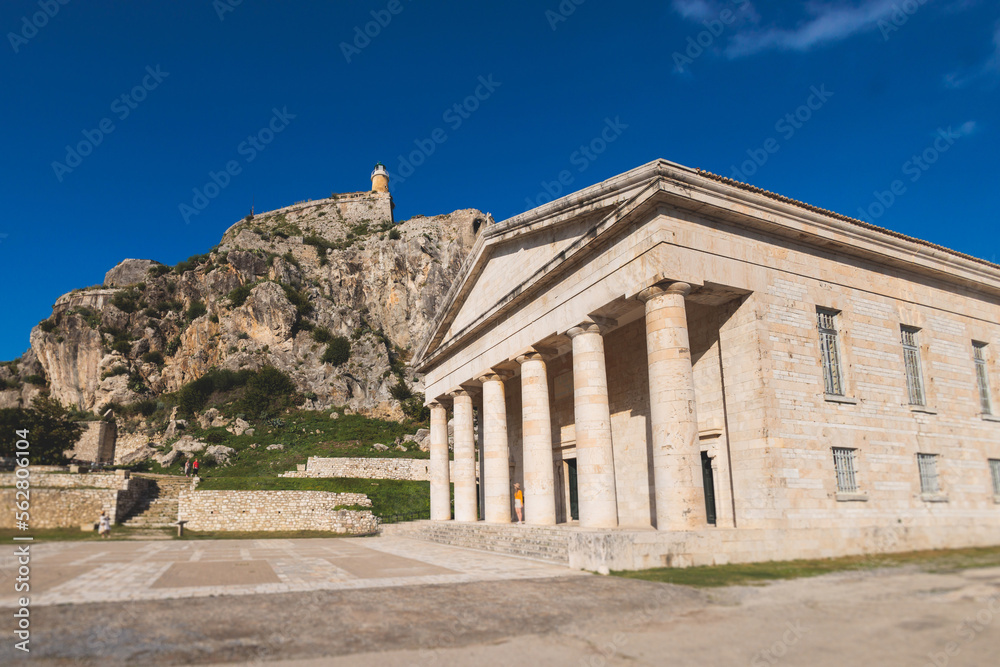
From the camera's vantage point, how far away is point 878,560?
1242 cm

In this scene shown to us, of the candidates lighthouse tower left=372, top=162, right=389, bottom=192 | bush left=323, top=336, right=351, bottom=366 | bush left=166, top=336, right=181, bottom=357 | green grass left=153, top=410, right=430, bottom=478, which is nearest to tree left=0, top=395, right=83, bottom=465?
green grass left=153, top=410, right=430, bottom=478

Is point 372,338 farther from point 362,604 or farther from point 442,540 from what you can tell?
point 362,604

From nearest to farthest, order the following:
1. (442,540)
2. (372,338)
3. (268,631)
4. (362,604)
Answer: (268,631), (362,604), (442,540), (372,338)

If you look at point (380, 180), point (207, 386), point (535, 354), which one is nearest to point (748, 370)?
point (535, 354)

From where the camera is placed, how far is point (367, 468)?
1577 inches

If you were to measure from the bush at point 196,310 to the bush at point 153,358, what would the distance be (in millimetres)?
5312

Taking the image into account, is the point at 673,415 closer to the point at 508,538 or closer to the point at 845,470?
the point at 845,470

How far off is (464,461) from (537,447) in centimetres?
702

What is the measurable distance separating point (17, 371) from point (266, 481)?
6141 centimetres

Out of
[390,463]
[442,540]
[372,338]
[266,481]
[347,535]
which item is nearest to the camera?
[442,540]

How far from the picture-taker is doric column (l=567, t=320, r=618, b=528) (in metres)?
16.4

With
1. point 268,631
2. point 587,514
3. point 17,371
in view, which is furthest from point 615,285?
point 17,371

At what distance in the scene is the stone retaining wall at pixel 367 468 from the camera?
39156 mm

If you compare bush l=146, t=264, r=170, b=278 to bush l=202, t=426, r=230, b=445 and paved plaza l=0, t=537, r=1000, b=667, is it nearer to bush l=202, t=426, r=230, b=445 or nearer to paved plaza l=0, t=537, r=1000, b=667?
bush l=202, t=426, r=230, b=445
